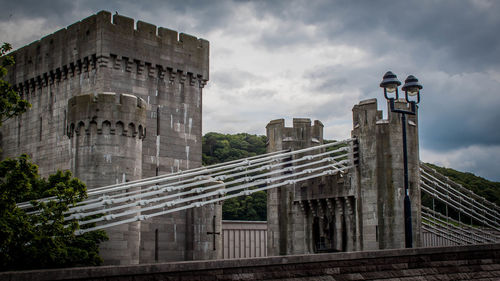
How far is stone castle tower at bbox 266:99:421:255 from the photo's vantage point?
67.8ft

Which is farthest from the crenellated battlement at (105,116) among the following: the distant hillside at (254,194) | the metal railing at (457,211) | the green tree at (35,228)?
the distant hillside at (254,194)

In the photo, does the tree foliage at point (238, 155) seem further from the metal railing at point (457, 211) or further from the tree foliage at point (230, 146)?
the metal railing at point (457, 211)

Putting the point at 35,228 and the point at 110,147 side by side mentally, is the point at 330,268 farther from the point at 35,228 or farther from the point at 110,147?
the point at 110,147

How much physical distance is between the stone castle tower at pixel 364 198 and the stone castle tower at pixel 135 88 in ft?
13.3

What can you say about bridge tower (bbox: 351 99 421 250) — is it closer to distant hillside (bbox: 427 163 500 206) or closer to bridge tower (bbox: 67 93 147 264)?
bridge tower (bbox: 67 93 147 264)

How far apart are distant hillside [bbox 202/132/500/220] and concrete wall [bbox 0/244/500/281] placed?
38.3 meters

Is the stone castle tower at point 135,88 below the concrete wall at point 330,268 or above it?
above

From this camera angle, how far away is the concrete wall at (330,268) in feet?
31.5

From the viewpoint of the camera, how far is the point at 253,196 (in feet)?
206

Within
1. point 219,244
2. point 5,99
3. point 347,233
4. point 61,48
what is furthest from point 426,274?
point 61,48

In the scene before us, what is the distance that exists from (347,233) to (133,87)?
10.3 m

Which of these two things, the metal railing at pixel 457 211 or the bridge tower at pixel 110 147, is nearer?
the bridge tower at pixel 110 147

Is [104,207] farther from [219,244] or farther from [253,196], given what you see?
[253,196]

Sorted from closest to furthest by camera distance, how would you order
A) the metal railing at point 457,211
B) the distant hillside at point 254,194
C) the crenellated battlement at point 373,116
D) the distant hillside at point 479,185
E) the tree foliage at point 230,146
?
the crenellated battlement at point 373,116, the metal railing at point 457,211, the distant hillside at point 479,185, the distant hillside at point 254,194, the tree foliage at point 230,146
